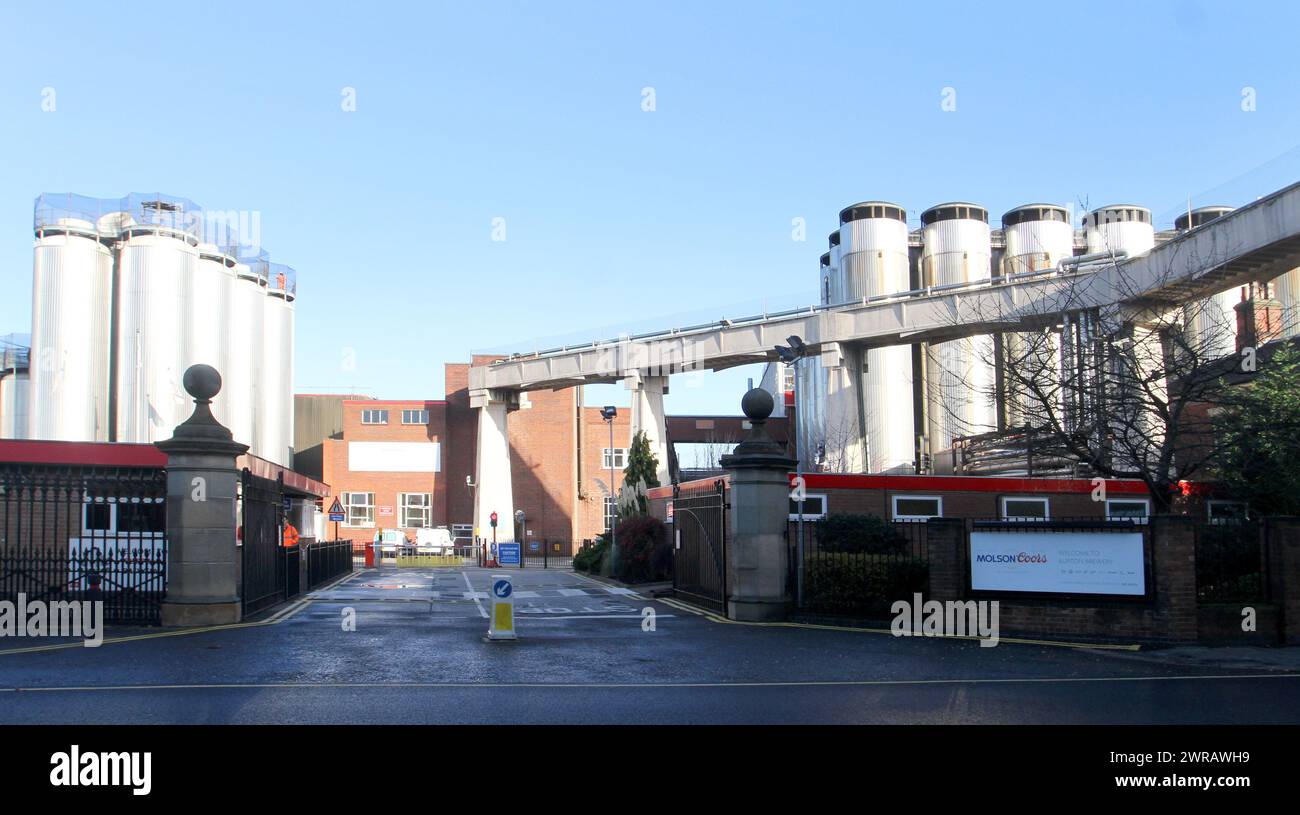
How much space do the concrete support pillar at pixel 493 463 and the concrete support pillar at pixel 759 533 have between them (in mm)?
44015

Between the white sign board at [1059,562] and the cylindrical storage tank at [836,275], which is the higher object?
the cylindrical storage tank at [836,275]

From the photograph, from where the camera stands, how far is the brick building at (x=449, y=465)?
68250 millimetres

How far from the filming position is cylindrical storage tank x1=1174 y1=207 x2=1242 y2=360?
74.1 ft

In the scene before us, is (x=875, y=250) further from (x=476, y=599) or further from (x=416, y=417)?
(x=476, y=599)

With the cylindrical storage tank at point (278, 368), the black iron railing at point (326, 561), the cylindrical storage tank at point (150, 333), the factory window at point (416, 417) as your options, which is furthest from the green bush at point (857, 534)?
the factory window at point (416, 417)

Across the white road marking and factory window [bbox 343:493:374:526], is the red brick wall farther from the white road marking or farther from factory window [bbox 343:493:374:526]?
the white road marking

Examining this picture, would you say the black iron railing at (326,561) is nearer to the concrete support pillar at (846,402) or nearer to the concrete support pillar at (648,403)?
the concrete support pillar at (648,403)

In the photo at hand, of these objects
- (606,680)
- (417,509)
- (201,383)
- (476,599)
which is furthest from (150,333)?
(606,680)

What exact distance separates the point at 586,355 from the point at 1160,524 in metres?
41.0

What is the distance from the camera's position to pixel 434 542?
191ft
